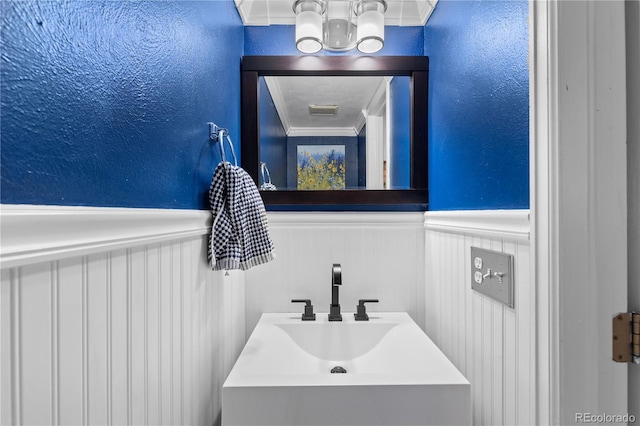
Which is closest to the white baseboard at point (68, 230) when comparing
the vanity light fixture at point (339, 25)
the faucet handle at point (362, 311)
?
the faucet handle at point (362, 311)

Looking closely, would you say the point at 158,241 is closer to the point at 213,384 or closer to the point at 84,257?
the point at 84,257

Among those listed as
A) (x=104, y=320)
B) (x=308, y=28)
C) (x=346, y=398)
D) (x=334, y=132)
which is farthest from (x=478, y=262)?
(x=308, y=28)

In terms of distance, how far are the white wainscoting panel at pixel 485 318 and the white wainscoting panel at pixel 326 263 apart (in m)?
0.18

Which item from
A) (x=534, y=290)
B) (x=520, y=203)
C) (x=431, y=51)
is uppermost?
(x=431, y=51)

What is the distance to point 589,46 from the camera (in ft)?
1.87

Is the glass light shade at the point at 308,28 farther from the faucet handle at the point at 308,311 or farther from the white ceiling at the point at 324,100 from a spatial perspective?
the faucet handle at the point at 308,311

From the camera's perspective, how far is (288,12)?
139 centimetres

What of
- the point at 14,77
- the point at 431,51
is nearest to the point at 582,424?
the point at 14,77

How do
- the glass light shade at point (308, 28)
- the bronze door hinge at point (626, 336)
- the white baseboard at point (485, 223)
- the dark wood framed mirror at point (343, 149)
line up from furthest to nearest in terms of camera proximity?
the dark wood framed mirror at point (343, 149) → the glass light shade at point (308, 28) → the white baseboard at point (485, 223) → the bronze door hinge at point (626, 336)

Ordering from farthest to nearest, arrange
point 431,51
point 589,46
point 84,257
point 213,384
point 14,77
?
point 431,51, point 213,384, point 589,46, point 84,257, point 14,77

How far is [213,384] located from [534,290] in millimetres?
885

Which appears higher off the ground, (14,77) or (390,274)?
(14,77)

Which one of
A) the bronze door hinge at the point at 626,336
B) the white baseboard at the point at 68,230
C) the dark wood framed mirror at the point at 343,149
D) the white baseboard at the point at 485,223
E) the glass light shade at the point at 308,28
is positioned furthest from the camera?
→ the dark wood framed mirror at the point at 343,149

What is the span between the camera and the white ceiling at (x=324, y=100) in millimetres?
1399
